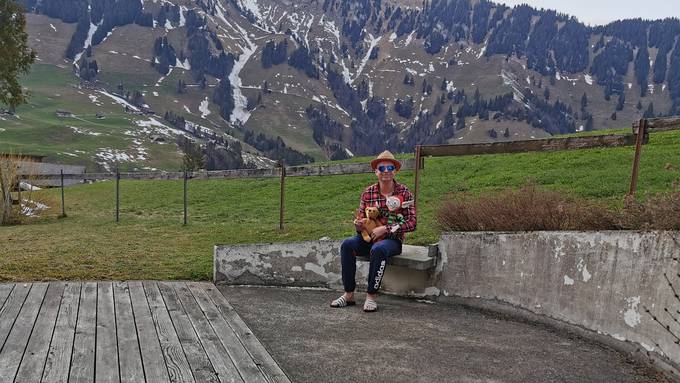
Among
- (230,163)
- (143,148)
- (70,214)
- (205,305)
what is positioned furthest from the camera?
(143,148)

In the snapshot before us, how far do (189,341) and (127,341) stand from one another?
429mm

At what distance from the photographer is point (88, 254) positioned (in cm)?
766

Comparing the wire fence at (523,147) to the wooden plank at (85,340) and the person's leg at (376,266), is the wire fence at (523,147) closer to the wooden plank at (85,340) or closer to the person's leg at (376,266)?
the person's leg at (376,266)

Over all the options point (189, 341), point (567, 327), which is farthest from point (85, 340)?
point (567, 327)

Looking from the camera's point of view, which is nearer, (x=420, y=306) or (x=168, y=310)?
(x=168, y=310)

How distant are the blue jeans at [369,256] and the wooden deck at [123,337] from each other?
123 cm

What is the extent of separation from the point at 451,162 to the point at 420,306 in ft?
47.1

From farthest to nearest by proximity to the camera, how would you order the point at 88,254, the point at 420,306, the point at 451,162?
the point at 451,162
the point at 88,254
the point at 420,306

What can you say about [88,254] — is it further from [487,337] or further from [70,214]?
[70,214]

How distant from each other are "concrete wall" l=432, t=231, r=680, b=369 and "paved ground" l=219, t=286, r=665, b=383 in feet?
0.67

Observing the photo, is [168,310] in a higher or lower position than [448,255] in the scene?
lower

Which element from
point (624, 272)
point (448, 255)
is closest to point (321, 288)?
point (448, 255)

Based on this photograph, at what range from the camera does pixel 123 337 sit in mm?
3781

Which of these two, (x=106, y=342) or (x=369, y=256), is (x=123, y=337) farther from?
(x=369, y=256)
